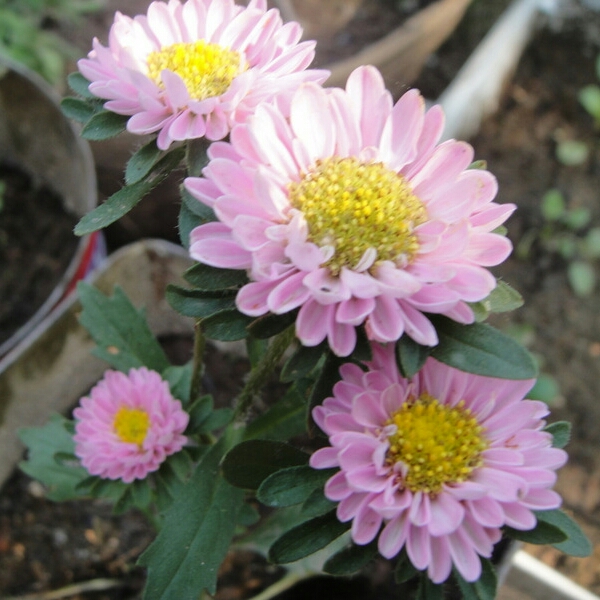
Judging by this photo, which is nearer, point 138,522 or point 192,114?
point 192,114

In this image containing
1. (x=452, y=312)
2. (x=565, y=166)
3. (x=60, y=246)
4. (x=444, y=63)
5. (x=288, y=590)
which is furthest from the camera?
(x=444, y=63)

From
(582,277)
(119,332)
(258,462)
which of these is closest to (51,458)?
(119,332)

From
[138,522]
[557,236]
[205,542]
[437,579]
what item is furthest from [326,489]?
[557,236]

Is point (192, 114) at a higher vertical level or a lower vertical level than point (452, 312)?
higher

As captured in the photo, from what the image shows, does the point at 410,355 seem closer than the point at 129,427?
Yes

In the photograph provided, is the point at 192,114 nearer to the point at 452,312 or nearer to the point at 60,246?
the point at 452,312

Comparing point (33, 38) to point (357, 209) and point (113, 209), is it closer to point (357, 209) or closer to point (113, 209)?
point (113, 209)
